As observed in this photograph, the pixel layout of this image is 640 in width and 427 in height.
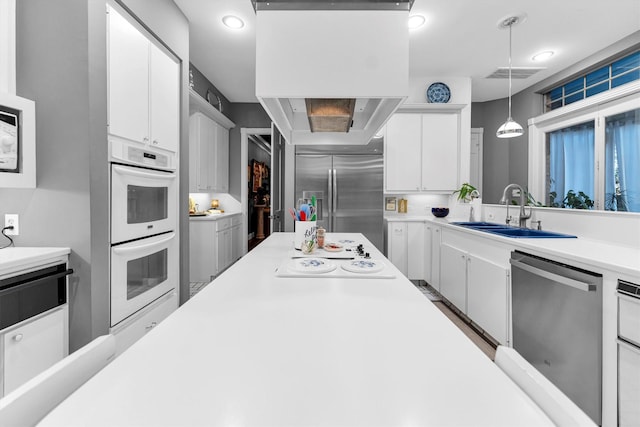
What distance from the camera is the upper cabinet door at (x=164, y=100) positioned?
2.21m

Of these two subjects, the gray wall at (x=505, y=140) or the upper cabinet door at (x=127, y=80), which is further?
the gray wall at (x=505, y=140)

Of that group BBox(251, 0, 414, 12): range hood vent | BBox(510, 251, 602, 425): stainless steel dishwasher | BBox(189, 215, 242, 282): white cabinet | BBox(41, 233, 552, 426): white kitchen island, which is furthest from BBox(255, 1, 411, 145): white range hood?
BBox(189, 215, 242, 282): white cabinet

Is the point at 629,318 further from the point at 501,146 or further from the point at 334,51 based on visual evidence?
the point at 501,146

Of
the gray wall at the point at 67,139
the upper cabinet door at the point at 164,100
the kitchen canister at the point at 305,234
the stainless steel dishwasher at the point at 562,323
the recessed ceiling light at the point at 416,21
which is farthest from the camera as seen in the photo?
the recessed ceiling light at the point at 416,21

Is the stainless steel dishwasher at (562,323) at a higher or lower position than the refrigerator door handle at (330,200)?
lower

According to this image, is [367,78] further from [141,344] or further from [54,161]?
[54,161]

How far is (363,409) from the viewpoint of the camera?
48cm

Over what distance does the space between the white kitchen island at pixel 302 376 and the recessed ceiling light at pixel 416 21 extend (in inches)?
108

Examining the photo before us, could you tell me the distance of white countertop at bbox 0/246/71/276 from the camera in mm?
1259

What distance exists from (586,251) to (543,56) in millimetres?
2787

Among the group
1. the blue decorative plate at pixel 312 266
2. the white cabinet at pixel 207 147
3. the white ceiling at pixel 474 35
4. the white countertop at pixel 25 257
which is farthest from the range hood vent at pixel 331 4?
the white cabinet at pixel 207 147

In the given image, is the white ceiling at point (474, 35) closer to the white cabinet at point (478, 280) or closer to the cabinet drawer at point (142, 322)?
the white cabinet at point (478, 280)

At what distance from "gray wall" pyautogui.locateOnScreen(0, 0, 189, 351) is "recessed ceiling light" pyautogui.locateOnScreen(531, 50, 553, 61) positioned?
406 cm

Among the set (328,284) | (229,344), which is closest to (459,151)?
(328,284)
